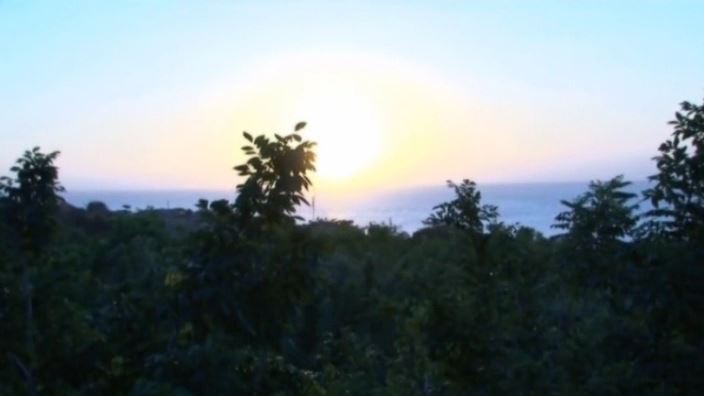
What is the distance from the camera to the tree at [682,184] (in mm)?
6605

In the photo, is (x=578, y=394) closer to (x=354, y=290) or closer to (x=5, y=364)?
(x=5, y=364)

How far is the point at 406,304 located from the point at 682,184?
298 cm

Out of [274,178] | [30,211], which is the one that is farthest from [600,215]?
[30,211]

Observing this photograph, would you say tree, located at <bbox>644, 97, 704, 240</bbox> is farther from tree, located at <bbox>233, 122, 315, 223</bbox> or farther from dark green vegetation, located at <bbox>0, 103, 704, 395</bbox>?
tree, located at <bbox>233, 122, 315, 223</bbox>

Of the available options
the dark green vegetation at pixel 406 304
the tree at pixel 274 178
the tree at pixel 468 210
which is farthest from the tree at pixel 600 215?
the tree at pixel 274 178

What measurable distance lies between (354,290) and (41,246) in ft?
60.1

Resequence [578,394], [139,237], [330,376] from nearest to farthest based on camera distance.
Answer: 1. [578,394]
2. [330,376]
3. [139,237]

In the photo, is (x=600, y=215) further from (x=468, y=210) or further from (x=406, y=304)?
(x=406, y=304)

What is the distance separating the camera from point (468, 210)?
750 centimetres

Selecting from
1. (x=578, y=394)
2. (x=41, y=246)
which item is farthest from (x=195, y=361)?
(x=41, y=246)

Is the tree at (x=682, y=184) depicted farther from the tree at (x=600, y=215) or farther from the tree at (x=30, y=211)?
the tree at (x=30, y=211)

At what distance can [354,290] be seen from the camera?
86.9 feet

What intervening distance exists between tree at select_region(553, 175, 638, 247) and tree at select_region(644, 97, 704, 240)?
0.38 m

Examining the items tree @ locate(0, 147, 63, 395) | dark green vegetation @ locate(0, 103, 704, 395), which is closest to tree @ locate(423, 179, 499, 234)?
dark green vegetation @ locate(0, 103, 704, 395)
